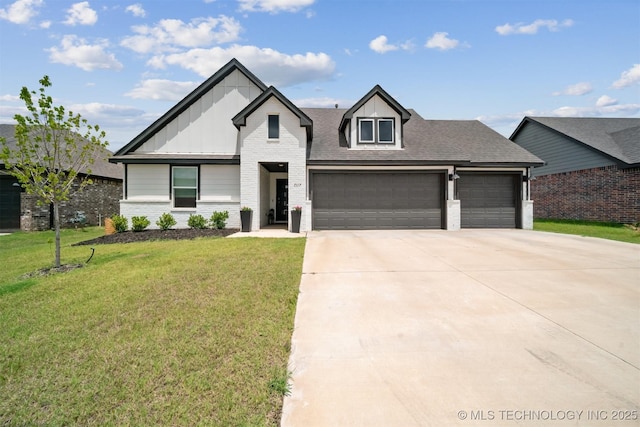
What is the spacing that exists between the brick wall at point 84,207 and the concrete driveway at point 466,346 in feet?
59.5

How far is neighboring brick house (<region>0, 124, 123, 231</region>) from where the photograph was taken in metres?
17.0

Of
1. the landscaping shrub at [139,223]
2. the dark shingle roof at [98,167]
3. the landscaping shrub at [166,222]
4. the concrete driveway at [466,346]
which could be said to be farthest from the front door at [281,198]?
the concrete driveway at [466,346]

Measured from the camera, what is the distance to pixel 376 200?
14.8m

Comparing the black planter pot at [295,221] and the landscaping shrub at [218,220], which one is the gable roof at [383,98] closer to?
the black planter pot at [295,221]

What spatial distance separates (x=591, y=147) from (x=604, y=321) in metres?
20.6

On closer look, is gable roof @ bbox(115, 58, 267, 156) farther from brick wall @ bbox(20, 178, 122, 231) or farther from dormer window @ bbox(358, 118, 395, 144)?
brick wall @ bbox(20, 178, 122, 231)

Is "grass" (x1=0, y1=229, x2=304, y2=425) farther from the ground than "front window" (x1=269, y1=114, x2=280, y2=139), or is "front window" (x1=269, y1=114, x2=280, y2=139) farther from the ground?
"front window" (x1=269, y1=114, x2=280, y2=139)

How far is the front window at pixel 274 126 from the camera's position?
1412 centimetres

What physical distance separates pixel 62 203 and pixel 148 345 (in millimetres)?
19452

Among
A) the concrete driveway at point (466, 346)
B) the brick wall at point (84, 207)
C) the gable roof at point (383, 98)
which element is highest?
the gable roof at point (383, 98)

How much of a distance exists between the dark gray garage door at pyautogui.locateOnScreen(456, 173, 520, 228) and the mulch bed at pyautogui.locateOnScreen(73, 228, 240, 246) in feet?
37.1

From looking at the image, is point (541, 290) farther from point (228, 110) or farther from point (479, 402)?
point (228, 110)

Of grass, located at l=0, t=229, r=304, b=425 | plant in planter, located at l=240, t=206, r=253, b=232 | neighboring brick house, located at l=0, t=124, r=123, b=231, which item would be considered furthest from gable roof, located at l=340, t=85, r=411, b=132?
neighboring brick house, located at l=0, t=124, r=123, b=231

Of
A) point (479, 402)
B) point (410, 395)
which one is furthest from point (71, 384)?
point (479, 402)
